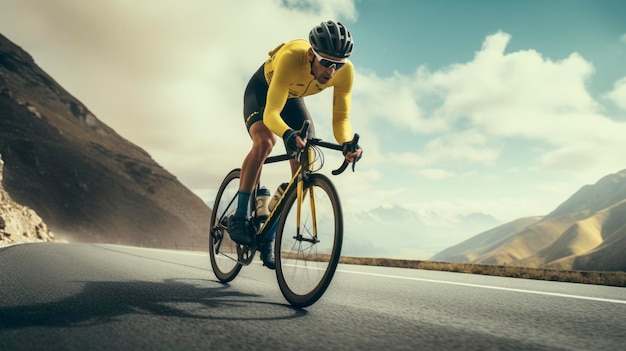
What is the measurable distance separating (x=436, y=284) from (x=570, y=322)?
7.87ft

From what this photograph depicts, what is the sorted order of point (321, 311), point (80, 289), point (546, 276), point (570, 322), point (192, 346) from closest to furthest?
point (192, 346) → point (570, 322) → point (321, 311) → point (80, 289) → point (546, 276)

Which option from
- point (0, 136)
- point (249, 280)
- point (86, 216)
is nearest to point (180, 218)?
point (86, 216)

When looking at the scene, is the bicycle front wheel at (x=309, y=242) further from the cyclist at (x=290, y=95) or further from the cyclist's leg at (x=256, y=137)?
the cyclist's leg at (x=256, y=137)

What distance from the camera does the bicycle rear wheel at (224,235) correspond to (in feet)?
18.5

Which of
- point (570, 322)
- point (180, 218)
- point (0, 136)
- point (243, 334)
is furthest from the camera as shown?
point (180, 218)

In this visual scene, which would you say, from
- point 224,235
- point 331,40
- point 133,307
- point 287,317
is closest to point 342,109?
point 331,40

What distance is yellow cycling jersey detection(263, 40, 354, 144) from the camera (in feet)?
14.7

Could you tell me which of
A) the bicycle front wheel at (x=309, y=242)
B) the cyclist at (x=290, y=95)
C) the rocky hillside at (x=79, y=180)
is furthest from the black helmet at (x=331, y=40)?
the rocky hillside at (x=79, y=180)

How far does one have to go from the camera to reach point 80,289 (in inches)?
162

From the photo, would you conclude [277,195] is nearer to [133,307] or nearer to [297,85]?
[297,85]

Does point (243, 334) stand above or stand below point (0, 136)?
below

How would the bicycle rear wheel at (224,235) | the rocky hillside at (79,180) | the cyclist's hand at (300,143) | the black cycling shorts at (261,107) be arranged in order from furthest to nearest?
1. the rocky hillside at (79,180)
2. the bicycle rear wheel at (224,235)
3. the black cycling shorts at (261,107)
4. the cyclist's hand at (300,143)

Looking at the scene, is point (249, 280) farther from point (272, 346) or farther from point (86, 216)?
point (86, 216)

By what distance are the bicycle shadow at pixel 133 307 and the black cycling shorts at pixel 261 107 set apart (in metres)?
1.92
